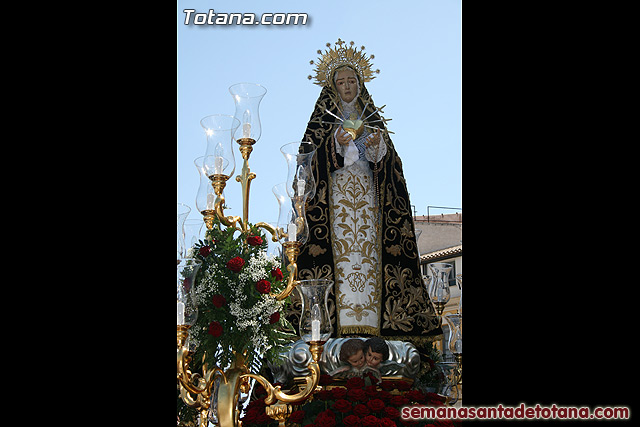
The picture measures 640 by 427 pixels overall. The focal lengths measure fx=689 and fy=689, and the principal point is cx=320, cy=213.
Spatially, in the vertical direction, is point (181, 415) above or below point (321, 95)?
below

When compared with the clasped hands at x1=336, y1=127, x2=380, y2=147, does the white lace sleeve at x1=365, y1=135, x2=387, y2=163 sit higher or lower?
lower

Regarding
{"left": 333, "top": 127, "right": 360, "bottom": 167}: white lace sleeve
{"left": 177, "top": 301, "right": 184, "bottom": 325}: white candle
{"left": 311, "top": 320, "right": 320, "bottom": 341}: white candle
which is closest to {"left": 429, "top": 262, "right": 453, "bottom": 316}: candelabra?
{"left": 333, "top": 127, "right": 360, "bottom": 167}: white lace sleeve

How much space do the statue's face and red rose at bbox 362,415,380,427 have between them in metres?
3.48

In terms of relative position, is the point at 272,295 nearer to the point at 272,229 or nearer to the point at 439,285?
the point at 272,229

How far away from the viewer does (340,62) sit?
655cm

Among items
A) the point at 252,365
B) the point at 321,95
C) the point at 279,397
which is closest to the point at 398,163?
the point at 321,95

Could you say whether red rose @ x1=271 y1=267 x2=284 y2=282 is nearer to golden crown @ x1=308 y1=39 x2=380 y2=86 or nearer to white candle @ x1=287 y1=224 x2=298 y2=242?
white candle @ x1=287 y1=224 x2=298 y2=242

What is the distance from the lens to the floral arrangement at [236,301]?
3.99 meters

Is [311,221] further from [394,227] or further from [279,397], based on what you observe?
[279,397]

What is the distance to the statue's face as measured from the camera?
21.1ft

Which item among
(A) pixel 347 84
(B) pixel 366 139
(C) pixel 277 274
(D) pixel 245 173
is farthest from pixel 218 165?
(A) pixel 347 84

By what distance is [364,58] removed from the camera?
21.5 feet

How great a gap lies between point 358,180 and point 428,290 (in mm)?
1171

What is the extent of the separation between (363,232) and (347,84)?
4.68ft
